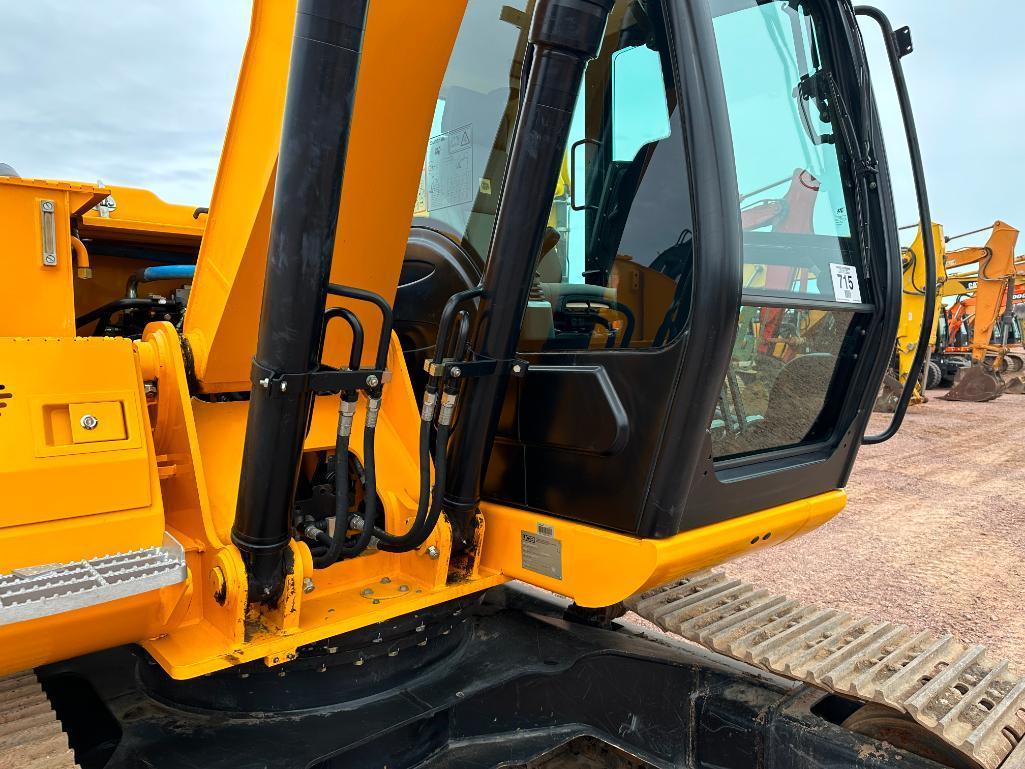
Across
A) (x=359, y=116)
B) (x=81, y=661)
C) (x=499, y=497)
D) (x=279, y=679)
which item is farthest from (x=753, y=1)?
(x=81, y=661)

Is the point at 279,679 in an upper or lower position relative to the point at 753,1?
lower

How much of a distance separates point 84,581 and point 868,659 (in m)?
1.81

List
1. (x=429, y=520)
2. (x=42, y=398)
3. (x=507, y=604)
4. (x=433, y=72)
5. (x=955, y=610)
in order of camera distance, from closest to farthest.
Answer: (x=42, y=398) → (x=433, y=72) → (x=429, y=520) → (x=507, y=604) → (x=955, y=610)

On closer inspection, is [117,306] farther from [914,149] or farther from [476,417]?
[914,149]

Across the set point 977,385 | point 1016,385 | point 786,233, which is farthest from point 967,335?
point 786,233

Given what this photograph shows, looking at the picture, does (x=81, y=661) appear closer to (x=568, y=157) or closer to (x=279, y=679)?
(x=279, y=679)

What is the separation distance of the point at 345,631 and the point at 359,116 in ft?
3.91

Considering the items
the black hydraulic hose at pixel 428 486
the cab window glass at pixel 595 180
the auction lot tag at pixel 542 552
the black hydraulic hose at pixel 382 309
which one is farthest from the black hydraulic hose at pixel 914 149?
the black hydraulic hose at pixel 382 309

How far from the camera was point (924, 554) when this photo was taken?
4.97 m

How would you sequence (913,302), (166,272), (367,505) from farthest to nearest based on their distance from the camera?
1. (913,302)
2. (166,272)
3. (367,505)

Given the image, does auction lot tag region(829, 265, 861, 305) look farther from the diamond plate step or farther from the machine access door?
the diamond plate step

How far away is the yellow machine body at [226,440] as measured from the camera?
5.38 feet

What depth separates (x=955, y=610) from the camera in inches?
158

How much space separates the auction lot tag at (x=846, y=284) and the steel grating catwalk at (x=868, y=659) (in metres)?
0.91
